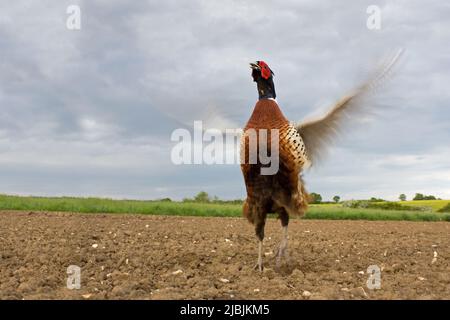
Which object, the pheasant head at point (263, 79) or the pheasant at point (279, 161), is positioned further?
the pheasant head at point (263, 79)

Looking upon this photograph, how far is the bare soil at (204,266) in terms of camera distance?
4.68m

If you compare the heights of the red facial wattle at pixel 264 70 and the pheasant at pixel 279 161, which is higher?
the red facial wattle at pixel 264 70

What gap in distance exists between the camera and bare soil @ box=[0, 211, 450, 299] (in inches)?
184

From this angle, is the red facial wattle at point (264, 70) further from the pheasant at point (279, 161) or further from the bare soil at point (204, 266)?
the bare soil at point (204, 266)

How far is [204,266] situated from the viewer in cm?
609

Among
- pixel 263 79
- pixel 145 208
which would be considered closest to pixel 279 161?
pixel 263 79

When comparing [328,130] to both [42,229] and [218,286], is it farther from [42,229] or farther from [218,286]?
[42,229]

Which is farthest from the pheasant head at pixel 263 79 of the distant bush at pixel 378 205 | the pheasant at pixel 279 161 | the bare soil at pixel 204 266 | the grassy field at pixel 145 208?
the distant bush at pixel 378 205

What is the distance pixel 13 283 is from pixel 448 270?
17.4ft

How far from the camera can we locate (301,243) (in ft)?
28.5

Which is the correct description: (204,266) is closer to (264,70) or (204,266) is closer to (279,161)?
(279,161)

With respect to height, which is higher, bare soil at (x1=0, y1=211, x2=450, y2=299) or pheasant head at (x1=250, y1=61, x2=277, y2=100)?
pheasant head at (x1=250, y1=61, x2=277, y2=100)

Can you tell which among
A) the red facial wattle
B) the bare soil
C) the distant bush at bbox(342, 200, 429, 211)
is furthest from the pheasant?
the distant bush at bbox(342, 200, 429, 211)

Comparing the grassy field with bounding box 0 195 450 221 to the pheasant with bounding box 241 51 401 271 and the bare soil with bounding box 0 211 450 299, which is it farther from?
the pheasant with bounding box 241 51 401 271
